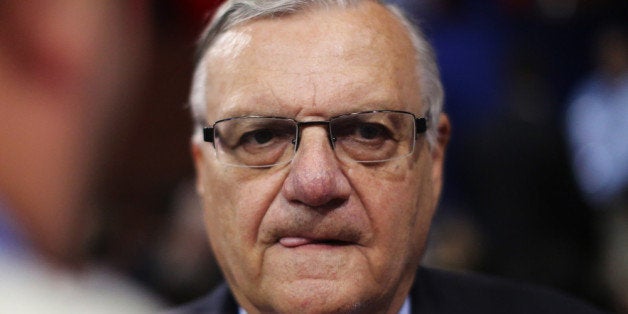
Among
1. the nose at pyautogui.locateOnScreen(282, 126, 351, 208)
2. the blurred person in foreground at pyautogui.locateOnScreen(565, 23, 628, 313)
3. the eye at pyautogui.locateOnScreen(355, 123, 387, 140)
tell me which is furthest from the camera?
the blurred person in foreground at pyautogui.locateOnScreen(565, 23, 628, 313)

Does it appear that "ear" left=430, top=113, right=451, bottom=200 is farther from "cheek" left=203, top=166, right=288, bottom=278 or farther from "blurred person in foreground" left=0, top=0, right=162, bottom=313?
"blurred person in foreground" left=0, top=0, right=162, bottom=313

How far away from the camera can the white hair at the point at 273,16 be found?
1.72m

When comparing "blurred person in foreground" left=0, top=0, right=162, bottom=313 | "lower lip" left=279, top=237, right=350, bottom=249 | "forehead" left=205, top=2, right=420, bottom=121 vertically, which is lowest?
"lower lip" left=279, top=237, right=350, bottom=249

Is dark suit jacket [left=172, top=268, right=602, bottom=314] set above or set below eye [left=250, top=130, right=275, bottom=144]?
below

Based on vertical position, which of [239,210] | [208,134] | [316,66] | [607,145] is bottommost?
[607,145]

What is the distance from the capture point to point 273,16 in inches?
67.4

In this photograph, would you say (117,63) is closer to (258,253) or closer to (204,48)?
(258,253)

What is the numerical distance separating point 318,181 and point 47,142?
2.74 ft

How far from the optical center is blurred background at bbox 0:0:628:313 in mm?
1653

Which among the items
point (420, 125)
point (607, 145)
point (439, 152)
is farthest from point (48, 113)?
point (607, 145)

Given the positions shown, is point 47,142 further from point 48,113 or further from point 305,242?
point 305,242

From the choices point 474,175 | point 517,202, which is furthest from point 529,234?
point 474,175

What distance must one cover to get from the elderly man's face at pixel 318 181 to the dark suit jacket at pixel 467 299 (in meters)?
0.24

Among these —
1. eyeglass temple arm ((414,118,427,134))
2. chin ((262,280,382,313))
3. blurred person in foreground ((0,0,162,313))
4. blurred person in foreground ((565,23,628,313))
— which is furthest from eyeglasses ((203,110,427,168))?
blurred person in foreground ((565,23,628,313))
